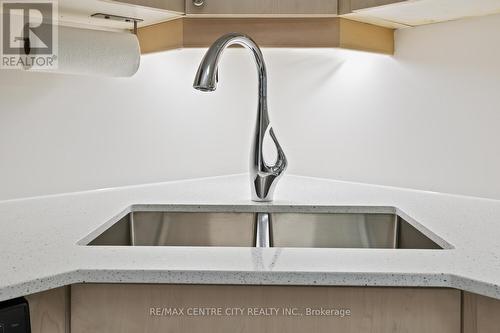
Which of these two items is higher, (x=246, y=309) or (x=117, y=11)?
(x=117, y=11)

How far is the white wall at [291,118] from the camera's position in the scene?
142 cm

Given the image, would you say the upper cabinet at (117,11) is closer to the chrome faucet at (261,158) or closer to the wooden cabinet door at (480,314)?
the chrome faucet at (261,158)

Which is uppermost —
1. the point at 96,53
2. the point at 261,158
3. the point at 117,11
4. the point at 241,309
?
the point at 117,11

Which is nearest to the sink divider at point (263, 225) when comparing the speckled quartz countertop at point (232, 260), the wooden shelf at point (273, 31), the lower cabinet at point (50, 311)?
the speckled quartz countertop at point (232, 260)

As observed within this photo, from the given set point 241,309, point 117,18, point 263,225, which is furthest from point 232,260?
point 117,18

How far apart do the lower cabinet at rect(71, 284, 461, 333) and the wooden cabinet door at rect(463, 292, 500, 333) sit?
39mm

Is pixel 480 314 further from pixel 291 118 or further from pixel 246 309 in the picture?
pixel 291 118

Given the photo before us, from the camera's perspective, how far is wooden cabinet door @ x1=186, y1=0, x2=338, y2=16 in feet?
4.50

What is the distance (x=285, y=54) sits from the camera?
6.15ft

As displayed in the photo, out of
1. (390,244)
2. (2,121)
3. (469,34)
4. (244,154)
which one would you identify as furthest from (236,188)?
(469,34)

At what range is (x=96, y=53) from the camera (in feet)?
4.34

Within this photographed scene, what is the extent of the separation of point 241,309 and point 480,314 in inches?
13.6

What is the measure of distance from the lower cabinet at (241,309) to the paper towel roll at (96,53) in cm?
70

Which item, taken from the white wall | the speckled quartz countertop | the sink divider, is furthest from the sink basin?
the white wall
